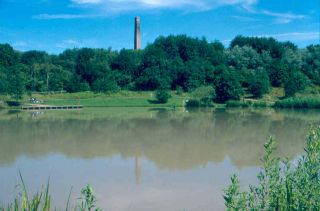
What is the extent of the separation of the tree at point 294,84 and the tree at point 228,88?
515 centimetres

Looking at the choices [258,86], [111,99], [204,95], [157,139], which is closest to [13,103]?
[111,99]

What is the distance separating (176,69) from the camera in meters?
52.5

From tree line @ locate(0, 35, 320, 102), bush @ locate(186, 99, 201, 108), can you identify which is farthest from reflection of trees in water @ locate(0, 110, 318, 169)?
tree line @ locate(0, 35, 320, 102)

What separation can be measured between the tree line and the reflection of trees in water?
58.9 ft

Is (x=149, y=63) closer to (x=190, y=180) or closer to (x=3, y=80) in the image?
(x=3, y=80)

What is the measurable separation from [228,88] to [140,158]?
29.3 m

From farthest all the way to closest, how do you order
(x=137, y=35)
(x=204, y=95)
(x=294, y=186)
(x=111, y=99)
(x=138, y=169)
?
(x=137, y=35), (x=111, y=99), (x=204, y=95), (x=138, y=169), (x=294, y=186)

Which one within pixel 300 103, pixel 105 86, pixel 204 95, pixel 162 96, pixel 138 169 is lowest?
pixel 138 169

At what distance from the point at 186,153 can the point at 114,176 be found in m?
4.21

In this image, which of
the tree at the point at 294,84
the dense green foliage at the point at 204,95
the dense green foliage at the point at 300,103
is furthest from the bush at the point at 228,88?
the tree at the point at 294,84

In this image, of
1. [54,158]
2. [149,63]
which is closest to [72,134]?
[54,158]

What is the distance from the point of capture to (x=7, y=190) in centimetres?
969

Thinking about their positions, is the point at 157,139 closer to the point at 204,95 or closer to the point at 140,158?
the point at 140,158

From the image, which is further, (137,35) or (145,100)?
(137,35)
